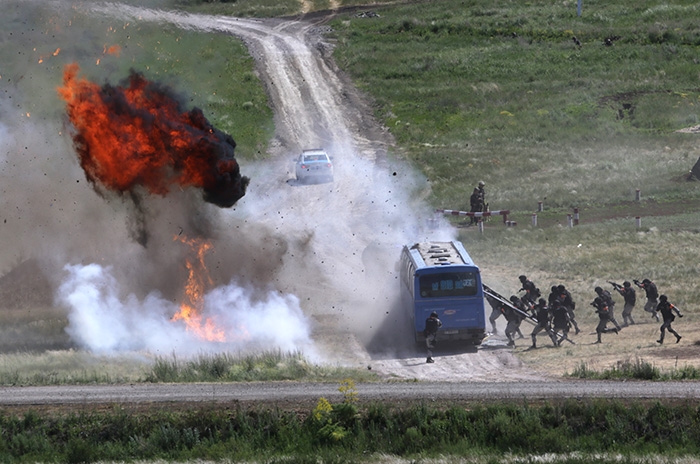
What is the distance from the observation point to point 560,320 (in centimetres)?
2761

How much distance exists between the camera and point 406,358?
2731 cm

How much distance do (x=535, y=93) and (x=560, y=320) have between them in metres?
40.1

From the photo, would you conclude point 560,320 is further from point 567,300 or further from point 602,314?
point 602,314

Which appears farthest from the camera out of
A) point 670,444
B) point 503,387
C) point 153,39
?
point 153,39

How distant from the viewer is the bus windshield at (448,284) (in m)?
27.3

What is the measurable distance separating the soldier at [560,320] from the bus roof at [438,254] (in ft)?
9.72

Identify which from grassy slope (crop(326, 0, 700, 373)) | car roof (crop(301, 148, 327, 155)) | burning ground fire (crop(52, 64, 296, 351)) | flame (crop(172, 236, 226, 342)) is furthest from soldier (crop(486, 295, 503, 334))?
car roof (crop(301, 148, 327, 155))

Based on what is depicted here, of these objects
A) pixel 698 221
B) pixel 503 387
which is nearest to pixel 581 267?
pixel 698 221

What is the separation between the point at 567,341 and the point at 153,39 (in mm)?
30120

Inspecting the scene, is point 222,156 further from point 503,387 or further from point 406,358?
point 503,387

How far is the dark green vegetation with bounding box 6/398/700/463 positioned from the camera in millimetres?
19156

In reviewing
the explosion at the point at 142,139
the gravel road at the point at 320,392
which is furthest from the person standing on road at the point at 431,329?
the explosion at the point at 142,139

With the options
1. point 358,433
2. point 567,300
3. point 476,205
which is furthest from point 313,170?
point 358,433

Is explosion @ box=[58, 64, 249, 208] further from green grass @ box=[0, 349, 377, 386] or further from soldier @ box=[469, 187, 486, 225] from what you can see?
soldier @ box=[469, 187, 486, 225]
